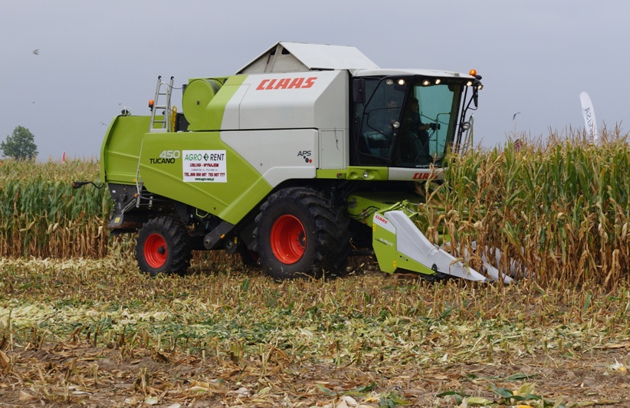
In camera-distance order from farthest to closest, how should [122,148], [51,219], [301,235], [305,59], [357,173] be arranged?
[51,219] → [122,148] → [305,59] → [301,235] → [357,173]

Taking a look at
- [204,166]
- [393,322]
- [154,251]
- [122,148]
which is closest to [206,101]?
[204,166]

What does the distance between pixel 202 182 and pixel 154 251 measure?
4.53 feet

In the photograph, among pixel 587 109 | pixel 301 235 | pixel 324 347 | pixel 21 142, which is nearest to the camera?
pixel 324 347

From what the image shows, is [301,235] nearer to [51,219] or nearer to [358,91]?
[358,91]

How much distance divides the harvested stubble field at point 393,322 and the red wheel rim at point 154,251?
0.91 feet

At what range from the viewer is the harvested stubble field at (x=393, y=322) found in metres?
5.30

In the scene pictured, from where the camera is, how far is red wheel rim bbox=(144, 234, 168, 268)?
40.8 feet

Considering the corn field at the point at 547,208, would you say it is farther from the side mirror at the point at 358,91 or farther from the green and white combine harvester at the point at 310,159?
the side mirror at the point at 358,91

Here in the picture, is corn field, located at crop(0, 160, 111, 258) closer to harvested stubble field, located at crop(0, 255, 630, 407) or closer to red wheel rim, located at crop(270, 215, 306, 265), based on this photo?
red wheel rim, located at crop(270, 215, 306, 265)

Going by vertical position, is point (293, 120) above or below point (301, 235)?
above

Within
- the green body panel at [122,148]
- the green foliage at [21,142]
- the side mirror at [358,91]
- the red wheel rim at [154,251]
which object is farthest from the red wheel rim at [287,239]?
the green foliage at [21,142]

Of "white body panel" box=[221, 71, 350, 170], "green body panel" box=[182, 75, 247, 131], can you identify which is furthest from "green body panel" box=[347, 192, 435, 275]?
"green body panel" box=[182, 75, 247, 131]

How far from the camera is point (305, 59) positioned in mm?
11344

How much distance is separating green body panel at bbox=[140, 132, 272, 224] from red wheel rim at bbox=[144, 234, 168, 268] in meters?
0.63
